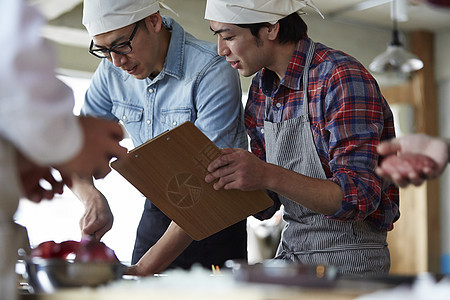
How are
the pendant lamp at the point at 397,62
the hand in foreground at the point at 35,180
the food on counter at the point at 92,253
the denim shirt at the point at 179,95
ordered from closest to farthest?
the hand in foreground at the point at 35,180 < the food on counter at the point at 92,253 < the denim shirt at the point at 179,95 < the pendant lamp at the point at 397,62

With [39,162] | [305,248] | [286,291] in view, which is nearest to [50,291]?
[39,162]

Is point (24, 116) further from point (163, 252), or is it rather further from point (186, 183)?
point (163, 252)

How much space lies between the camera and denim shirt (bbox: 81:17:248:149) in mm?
2266

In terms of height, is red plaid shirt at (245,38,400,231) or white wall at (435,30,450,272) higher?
white wall at (435,30,450,272)

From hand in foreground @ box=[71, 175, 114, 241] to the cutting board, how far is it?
0.30 metres

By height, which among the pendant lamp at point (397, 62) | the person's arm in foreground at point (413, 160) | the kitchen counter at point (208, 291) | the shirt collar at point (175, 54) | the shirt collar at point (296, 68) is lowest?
the kitchen counter at point (208, 291)

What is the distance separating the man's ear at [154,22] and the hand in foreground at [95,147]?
121 cm

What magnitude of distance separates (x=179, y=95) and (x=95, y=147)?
119 centimetres

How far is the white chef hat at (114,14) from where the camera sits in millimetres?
2328

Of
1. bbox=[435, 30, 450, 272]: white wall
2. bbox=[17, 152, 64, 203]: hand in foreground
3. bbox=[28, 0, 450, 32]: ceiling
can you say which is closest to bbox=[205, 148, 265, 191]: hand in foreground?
bbox=[17, 152, 64, 203]: hand in foreground

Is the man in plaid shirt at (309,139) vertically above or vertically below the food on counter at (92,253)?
above

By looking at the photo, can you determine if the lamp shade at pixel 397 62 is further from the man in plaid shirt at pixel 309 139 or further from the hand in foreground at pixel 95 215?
the hand in foreground at pixel 95 215

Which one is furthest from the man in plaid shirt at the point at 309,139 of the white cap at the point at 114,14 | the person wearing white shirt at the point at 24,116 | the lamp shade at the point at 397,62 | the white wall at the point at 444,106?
the white wall at the point at 444,106

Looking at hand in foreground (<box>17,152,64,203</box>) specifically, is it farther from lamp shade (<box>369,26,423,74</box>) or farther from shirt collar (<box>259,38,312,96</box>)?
lamp shade (<box>369,26,423,74</box>)
